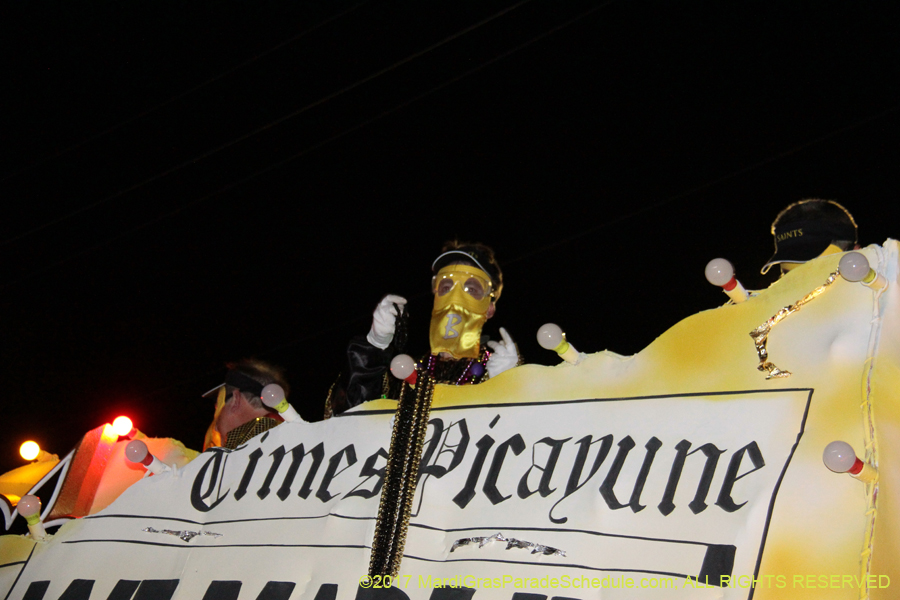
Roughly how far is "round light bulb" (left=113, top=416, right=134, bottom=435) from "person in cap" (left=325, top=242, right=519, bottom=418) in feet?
2.52

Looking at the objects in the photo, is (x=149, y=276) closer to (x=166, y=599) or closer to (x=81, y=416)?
(x=81, y=416)

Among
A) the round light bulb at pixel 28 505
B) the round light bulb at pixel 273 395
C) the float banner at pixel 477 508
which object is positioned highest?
the round light bulb at pixel 273 395

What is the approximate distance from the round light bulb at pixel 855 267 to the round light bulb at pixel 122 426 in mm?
2528

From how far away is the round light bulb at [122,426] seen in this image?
10.0ft

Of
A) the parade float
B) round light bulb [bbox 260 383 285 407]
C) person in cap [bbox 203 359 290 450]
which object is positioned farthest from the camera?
person in cap [bbox 203 359 290 450]

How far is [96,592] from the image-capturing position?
2.55 metres

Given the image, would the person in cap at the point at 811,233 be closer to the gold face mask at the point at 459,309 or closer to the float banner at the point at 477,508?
the float banner at the point at 477,508

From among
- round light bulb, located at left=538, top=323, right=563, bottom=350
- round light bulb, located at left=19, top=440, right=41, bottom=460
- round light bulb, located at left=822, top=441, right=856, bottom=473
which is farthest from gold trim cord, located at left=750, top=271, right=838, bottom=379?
round light bulb, located at left=19, top=440, right=41, bottom=460

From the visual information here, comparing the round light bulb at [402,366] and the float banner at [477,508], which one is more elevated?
the round light bulb at [402,366]

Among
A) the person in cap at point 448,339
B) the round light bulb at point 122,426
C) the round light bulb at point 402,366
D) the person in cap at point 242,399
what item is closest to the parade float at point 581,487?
the round light bulb at point 402,366

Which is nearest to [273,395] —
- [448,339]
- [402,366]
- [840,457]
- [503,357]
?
[402,366]

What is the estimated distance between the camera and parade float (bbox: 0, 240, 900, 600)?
1720 millimetres

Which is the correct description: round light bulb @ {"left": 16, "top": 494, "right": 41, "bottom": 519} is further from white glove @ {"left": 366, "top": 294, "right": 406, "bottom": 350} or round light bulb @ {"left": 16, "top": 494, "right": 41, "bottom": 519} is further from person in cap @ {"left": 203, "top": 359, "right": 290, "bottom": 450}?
white glove @ {"left": 366, "top": 294, "right": 406, "bottom": 350}

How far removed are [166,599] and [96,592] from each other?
30 cm
